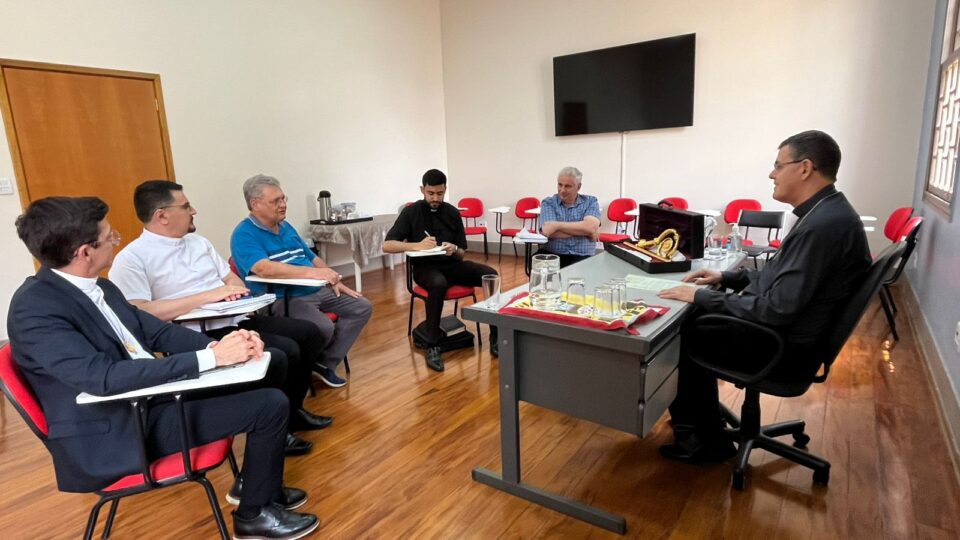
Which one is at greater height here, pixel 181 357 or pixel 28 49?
pixel 28 49

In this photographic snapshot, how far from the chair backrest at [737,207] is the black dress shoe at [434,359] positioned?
364cm

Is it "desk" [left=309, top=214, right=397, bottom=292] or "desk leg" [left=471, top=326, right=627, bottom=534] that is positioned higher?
"desk" [left=309, top=214, right=397, bottom=292]

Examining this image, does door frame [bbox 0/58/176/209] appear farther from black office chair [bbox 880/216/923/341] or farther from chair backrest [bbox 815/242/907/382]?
black office chair [bbox 880/216/923/341]

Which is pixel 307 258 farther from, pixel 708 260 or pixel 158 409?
pixel 708 260

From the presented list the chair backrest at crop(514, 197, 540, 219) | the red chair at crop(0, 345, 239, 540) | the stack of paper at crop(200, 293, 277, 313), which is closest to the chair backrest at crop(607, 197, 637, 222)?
the chair backrest at crop(514, 197, 540, 219)

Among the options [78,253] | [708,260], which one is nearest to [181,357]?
[78,253]

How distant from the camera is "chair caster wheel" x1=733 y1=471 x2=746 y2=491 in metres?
1.94

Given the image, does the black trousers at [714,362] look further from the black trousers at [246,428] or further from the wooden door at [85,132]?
the wooden door at [85,132]

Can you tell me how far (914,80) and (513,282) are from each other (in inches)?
160

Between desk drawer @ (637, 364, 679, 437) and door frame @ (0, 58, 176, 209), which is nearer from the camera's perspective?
desk drawer @ (637, 364, 679, 437)

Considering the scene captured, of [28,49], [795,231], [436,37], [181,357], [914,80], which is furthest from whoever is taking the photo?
[436,37]

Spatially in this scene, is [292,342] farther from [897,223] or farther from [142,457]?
[897,223]

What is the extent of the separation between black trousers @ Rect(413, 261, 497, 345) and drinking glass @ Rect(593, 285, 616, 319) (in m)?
1.59

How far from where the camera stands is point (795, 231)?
5.80 ft
